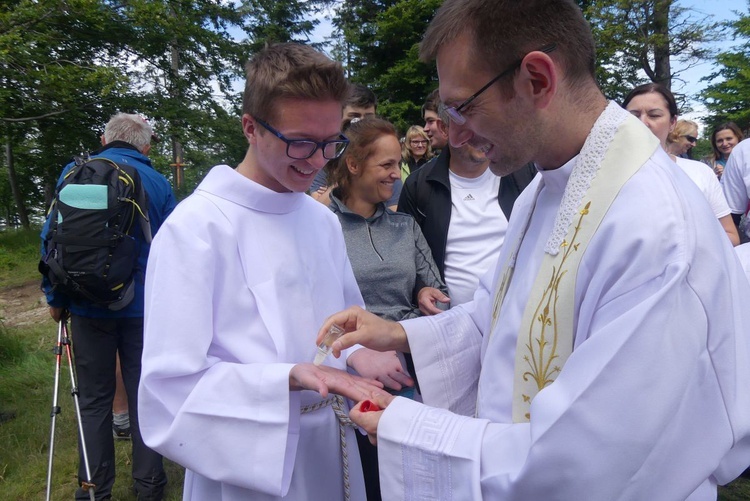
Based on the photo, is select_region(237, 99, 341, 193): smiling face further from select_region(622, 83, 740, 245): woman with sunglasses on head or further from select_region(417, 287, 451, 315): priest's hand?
select_region(622, 83, 740, 245): woman with sunglasses on head

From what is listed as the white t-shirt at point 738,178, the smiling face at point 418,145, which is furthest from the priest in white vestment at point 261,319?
the white t-shirt at point 738,178

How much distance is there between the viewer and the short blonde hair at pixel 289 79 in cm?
183

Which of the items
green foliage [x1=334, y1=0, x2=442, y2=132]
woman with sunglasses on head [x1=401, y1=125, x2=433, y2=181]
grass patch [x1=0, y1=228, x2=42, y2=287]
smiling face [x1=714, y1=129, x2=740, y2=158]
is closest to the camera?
woman with sunglasses on head [x1=401, y1=125, x2=433, y2=181]

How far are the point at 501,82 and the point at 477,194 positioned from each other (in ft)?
6.53

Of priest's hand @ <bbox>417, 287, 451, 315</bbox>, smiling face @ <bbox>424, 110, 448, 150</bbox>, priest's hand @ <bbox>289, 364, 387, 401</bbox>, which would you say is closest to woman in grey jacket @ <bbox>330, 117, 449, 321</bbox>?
priest's hand @ <bbox>417, 287, 451, 315</bbox>

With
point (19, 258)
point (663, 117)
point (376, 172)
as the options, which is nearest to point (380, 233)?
point (376, 172)

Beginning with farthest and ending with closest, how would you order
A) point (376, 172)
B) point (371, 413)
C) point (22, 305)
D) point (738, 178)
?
point (22, 305) → point (738, 178) → point (376, 172) → point (371, 413)

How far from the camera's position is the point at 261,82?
187 cm

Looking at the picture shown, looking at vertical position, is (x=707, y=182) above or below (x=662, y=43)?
below

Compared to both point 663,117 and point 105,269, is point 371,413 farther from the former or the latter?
point 663,117

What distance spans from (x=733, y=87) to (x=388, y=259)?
2773cm

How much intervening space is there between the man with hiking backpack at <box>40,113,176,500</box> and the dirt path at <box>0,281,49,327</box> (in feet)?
18.9

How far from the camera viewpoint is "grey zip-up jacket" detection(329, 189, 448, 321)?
118 inches

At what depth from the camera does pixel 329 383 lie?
159 cm
